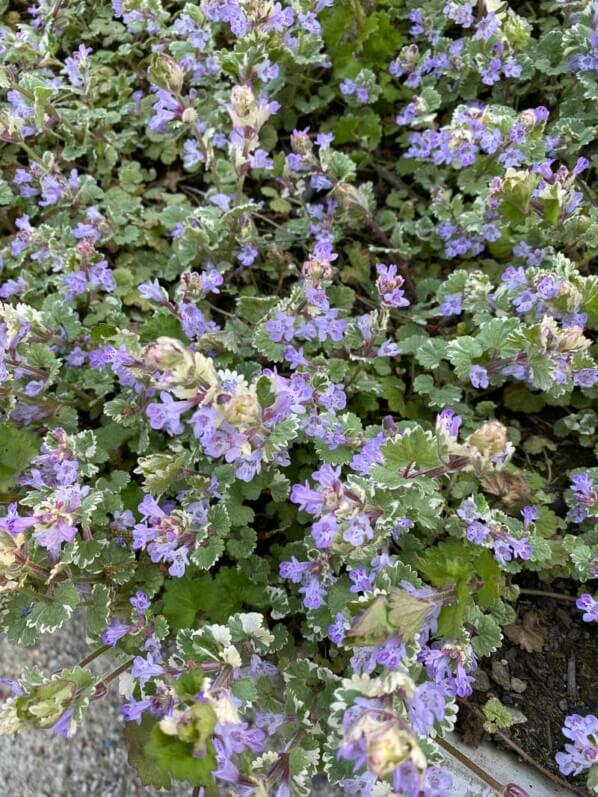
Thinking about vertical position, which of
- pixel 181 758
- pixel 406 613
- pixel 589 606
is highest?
pixel 406 613

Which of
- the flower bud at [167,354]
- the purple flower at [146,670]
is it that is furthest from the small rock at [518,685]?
the flower bud at [167,354]

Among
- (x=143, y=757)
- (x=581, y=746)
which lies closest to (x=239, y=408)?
(x=143, y=757)

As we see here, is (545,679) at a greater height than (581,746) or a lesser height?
lesser

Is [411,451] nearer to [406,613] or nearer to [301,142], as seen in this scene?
[406,613]

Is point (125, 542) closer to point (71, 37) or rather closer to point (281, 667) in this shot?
point (281, 667)

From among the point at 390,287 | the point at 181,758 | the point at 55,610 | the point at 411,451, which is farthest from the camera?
the point at 390,287

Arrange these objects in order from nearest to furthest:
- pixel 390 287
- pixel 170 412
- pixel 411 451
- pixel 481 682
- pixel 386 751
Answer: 1. pixel 386 751
2. pixel 170 412
3. pixel 411 451
4. pixel 390 287
5. pixel 481 682

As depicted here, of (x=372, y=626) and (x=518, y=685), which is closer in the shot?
(x=372, y=626)

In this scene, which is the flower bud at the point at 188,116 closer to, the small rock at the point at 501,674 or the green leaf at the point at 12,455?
the green leaf at the point at 12,455
